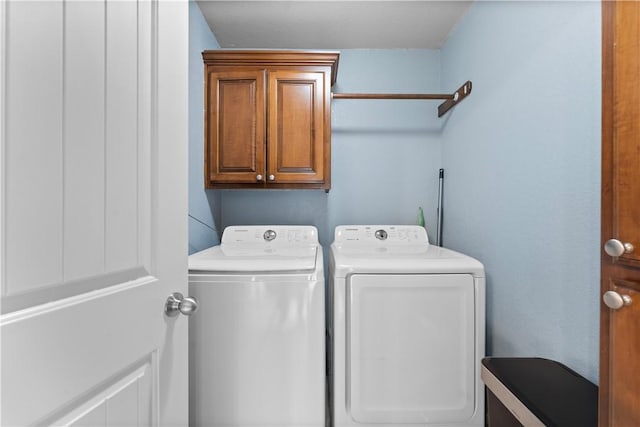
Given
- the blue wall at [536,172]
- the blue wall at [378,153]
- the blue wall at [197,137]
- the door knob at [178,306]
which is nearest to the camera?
the door knob at [178,306]

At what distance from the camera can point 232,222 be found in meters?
2.47

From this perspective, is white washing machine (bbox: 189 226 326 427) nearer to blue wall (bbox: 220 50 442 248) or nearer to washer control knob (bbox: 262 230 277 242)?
washer control knob (bbox: 262 230 277 242)

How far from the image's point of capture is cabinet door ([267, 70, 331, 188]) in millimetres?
2035

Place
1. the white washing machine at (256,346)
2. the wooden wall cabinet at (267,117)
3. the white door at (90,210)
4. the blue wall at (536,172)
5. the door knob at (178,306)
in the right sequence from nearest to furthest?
the white door at (90,210) < the door knob at (178,306) < the blue wall at (536,172) < the white washing machine at (256,346) < the wooden wall cabinet at (267,117)

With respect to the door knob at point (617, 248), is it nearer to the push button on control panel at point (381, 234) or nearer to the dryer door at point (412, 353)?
the dryer door at point (412, 353)

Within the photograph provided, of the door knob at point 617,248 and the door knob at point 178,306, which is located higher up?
the door knob at point 617,248

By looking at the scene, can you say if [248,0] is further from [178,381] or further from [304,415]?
[304,415]

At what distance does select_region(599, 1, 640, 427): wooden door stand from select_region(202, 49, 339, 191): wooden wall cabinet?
154 cm

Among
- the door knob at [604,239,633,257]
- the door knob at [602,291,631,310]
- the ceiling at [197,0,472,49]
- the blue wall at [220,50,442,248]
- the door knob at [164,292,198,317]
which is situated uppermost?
the ceiling at [197,0,472,49]

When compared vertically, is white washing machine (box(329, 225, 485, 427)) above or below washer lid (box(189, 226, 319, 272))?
below

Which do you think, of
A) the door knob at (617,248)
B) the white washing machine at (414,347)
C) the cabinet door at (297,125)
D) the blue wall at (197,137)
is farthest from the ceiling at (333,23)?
the door knob at (617,248)

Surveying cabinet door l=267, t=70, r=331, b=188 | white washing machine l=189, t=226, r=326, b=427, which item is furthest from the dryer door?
cabinet door l=267, t=70, r=331, b=188

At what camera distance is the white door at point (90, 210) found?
1.47 ft

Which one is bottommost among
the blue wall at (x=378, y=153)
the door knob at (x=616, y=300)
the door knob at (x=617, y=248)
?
the door knob at (x=616, y=300)
